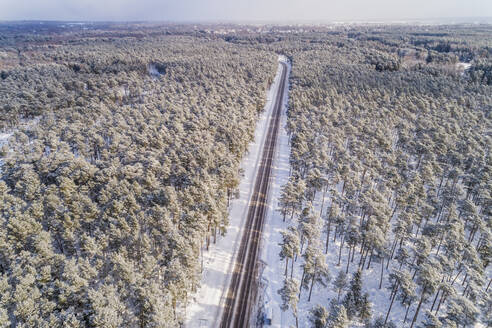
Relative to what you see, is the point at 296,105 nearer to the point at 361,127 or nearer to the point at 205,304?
the point at 361,127

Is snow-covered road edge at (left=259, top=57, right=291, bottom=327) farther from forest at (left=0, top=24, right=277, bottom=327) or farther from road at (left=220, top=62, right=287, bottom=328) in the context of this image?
forest at (left=0, top=24, right=277, bottom=327)

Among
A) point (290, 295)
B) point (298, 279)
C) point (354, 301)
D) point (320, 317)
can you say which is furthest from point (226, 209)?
point (354, 301)

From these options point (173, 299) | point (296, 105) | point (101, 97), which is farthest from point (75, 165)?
point (296, 105)

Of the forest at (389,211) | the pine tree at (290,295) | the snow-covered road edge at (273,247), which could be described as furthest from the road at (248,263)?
the pine tree at (290,295)

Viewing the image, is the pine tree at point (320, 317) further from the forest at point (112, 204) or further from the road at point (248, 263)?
the forest at point (112, 204)

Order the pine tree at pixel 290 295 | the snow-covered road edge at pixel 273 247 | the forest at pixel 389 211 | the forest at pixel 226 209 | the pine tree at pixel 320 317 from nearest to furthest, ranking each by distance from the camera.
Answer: the pine tree at pixel 320 317 < the forest at pixel 226 209 < the pine tree at pixel 290 295 < the forest at pixel 389 211 < the snow-covered road edge at pixel 273 247

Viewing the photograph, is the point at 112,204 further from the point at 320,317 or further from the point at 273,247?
the point at 320,317

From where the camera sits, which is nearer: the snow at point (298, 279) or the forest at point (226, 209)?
the forest at point (226, 209)
